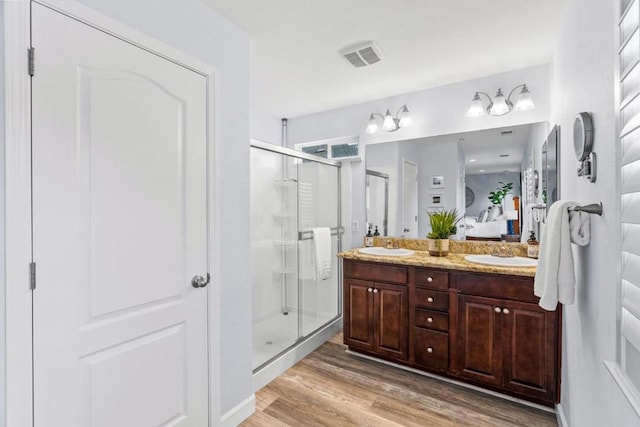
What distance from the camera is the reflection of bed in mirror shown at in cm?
257

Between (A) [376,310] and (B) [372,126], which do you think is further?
(B) [372,126]

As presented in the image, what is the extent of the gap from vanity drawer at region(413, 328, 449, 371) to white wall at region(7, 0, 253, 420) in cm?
122

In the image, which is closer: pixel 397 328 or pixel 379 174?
pixel 397 328

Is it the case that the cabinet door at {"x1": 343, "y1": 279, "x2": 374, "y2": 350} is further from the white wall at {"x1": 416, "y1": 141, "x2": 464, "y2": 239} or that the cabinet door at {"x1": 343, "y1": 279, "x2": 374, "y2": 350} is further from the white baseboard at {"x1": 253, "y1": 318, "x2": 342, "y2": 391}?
the white wall at {"x1": 416, "y1": 141, "x2": 464, "y2": 239}

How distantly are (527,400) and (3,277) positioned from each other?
2744 millimetres

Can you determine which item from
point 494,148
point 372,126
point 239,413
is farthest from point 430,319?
point 372,126

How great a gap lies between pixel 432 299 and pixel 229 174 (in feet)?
5.42

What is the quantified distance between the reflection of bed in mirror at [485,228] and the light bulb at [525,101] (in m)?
0.87

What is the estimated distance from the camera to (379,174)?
314cm

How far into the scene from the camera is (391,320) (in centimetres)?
244

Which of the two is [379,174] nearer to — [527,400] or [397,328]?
[397,328]

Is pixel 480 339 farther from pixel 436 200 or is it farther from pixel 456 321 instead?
pixel 436 200

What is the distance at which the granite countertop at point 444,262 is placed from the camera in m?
1.96

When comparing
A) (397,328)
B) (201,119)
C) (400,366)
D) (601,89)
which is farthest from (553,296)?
(201,119)
